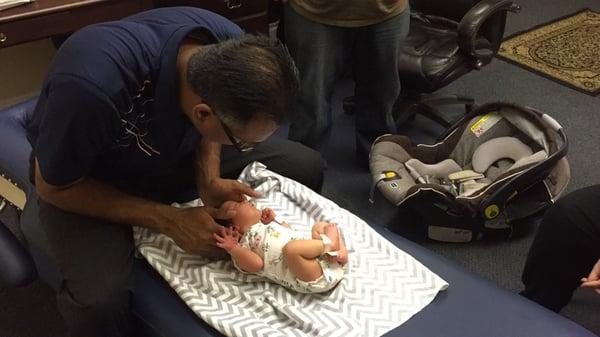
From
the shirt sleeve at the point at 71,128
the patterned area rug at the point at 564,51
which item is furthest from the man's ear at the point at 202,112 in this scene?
the patterned area rug at the point at 564,51

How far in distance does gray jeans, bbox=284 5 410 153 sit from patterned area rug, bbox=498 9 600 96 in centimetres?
130

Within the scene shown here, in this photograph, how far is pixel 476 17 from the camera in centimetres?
219

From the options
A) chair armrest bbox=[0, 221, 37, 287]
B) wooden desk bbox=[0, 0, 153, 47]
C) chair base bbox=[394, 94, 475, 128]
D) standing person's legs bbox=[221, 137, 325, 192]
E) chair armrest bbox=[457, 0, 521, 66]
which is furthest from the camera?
chair base bbox=[394, 94, 475, 128]

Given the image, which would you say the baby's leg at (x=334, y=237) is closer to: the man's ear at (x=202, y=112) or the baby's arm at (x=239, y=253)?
the baby's arm at (x=239, y=253)

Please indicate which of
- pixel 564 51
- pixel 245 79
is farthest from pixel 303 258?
pixel 564 51

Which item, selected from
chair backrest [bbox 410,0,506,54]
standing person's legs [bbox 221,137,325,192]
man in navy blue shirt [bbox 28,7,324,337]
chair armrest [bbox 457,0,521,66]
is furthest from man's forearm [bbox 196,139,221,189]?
chair backrest [bbox 410,0,506,54]

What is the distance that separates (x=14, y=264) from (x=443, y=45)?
1749mm

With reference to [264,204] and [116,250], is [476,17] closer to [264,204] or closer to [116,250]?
[264,204]

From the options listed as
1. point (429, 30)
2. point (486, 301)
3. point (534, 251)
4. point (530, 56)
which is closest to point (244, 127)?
point (486, 301)

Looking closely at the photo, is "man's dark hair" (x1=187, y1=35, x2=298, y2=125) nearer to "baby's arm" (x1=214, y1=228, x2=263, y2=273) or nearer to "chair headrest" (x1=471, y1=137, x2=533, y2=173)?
"baby's arm" (x1=214, y1=228, x2=263, y2=273)

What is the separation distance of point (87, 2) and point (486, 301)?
1563 millimetres

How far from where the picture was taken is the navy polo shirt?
1182 millimetres

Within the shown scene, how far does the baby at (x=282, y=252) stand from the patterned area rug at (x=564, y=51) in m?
2.12

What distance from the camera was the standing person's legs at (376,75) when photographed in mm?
2021
